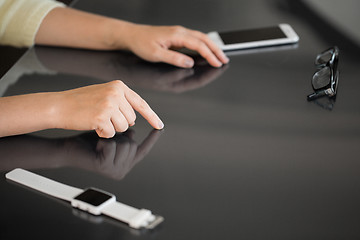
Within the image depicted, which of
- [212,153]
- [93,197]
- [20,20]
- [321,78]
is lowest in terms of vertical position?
[321,78]

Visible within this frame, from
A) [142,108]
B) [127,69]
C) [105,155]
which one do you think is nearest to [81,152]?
[105,155]

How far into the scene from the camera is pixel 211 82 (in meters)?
1.22

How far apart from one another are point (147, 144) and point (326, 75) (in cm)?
46

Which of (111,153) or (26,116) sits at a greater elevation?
(26,116)

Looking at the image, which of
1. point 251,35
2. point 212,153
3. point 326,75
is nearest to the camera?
point 212,153

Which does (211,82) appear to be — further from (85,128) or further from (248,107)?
(85,128)

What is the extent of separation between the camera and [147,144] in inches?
39.1

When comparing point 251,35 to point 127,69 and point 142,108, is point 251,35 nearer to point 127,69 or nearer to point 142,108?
point 127,69

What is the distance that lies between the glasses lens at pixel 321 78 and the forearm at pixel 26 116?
1.92 ft

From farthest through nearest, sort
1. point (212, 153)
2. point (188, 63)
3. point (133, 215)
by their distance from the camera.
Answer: point (188, 63)
point (212, 153)
point (133, 215)

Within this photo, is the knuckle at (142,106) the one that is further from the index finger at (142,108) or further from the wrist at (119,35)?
the wrist at (119,35)

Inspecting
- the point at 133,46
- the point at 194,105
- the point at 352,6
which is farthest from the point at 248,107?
the point at 352,6

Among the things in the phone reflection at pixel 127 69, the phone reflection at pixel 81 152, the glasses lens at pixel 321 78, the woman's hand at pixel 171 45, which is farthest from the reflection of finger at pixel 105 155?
the glasses lens at pixel 321 78

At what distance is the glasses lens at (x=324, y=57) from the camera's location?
123cm
